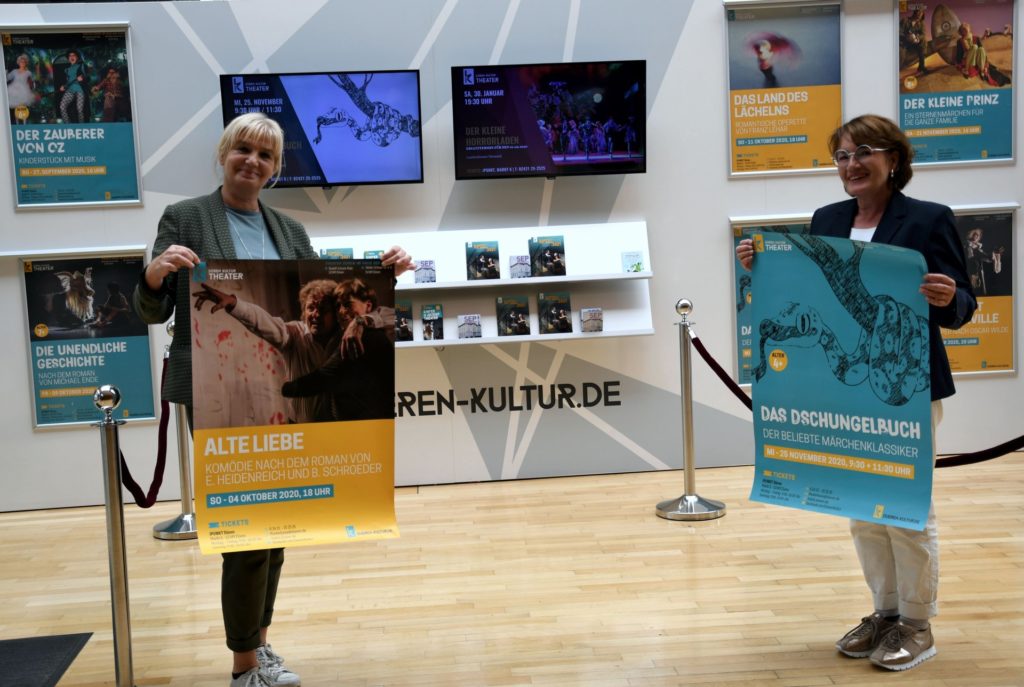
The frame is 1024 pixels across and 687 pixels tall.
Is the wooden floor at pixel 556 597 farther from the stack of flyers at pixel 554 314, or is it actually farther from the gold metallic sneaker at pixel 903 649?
the stack of flyers at pixel 554 314

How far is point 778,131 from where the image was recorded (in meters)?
6.02

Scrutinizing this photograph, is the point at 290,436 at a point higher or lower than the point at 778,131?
lower

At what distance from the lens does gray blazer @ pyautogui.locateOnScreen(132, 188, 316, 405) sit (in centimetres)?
284

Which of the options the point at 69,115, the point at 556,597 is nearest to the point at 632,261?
the point at 556,597

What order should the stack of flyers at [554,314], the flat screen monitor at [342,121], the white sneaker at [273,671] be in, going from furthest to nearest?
the stack of flyers at [554,314]
the flat screen monitor at [342,121]
the white sneaker at [273,671]

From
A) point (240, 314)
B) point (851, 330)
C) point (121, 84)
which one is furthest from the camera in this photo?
point (121, 84)

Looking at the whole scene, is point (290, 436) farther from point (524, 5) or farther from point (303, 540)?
point (524, 5)

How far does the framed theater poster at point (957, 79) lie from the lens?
19.6 ft

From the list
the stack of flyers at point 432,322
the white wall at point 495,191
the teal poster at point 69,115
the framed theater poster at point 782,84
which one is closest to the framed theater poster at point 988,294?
the white wall at point 495,191

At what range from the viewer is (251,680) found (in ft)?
9.90

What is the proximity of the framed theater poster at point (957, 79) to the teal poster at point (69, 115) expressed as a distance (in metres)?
4.66

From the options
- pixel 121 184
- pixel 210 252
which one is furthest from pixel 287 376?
pixel 121 184

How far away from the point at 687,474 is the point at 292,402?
9.46 ft

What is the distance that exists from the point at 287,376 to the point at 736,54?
411cm
